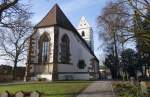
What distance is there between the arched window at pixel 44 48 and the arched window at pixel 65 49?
2.44 m

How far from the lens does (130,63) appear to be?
62.9m

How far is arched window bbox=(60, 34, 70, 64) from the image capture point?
42.0 m

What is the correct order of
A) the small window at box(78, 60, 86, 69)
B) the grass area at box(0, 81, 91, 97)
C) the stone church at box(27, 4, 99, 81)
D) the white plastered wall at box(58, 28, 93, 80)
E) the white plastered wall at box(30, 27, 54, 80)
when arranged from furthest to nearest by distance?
the small window at box(78, 60, 86, 69), the white plastered wall at box(58, 28, 93, 80), the stone church at box(27, 4, 99, 81), the white plastered wall at box(30, 27, 54, 80), the grass area at box(0, 81, 91, 97)

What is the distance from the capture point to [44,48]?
41.7 metres

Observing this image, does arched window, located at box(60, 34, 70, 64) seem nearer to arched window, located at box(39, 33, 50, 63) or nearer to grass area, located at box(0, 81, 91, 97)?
arched window, located at box(39, 33, 50, 63)

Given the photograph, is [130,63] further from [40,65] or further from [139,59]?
[40,65]

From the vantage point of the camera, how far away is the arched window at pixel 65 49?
138ft

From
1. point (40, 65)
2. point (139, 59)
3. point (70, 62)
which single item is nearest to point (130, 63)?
point (139, 59)

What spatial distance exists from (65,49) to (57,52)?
10.00ft

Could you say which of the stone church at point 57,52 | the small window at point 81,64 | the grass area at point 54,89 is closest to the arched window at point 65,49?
the stone church at point 57,52

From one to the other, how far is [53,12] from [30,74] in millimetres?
11550

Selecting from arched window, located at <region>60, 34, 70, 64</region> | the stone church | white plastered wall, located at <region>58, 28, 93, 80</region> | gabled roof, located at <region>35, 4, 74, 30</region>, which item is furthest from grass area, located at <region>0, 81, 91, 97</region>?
gabled roof, located at <region>35, 4, 74, 30</region>

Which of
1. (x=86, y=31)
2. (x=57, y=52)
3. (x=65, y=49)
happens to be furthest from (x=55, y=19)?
(x=86, y=31)

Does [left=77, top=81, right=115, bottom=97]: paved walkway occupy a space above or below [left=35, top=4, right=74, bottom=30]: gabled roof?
below
